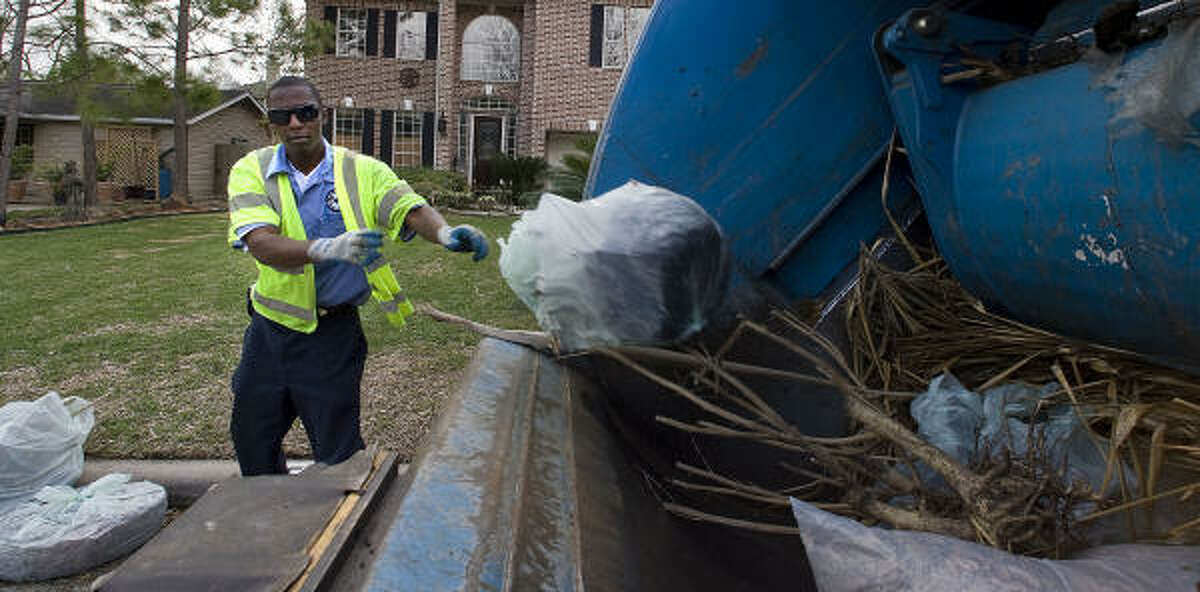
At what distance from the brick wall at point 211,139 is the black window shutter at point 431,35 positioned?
5.27 m

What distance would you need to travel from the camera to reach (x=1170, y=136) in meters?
1.15

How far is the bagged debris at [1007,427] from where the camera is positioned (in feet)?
4.35

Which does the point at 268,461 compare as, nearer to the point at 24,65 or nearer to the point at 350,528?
the point at 350,528

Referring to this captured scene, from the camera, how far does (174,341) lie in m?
5.41

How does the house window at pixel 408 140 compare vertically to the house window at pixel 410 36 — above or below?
below

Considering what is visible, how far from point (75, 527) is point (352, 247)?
1.29m

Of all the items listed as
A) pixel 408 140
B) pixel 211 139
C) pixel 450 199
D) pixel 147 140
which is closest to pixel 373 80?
pixel 408 140

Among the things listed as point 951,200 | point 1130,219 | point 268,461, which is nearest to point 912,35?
point 951,200

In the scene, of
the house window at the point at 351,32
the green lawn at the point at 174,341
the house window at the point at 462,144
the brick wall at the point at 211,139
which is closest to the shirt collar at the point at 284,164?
the green lawn at the point at 174,341

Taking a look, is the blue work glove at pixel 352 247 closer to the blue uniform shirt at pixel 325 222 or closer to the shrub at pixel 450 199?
the blue uniform shirt at pixel 325 222

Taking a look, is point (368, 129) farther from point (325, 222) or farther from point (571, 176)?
point (325, 222)

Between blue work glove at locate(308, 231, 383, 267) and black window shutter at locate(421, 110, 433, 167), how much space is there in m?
17.9

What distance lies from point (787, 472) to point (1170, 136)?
87cm

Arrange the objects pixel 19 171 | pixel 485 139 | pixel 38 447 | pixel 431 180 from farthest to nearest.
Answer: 1. pixel 19 171
2. pixel 485 139
3. pixel 431 180
4. pixel 38 447
